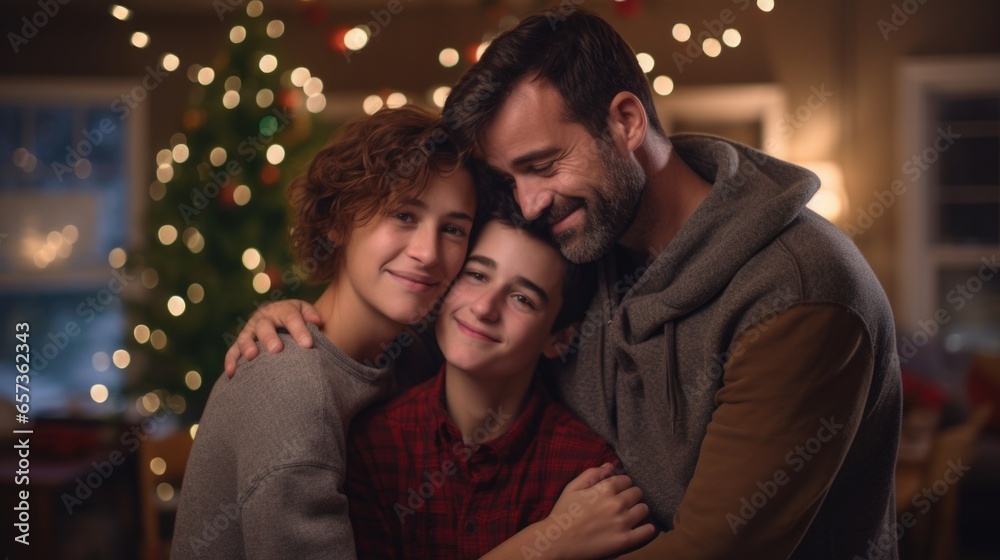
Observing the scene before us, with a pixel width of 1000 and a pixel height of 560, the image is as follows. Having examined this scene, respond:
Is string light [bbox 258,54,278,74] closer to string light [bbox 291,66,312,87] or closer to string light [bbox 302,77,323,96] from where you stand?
string light [bbox 291,66,312,87]

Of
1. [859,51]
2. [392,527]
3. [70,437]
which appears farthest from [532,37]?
[859,51]

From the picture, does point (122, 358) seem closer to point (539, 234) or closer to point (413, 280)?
point (413, 280)

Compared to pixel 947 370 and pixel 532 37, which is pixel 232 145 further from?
pixel 947 370

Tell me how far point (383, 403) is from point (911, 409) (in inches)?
120

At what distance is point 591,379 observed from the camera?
1.63 metres

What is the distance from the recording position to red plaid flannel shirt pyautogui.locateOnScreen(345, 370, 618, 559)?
1.51 meters

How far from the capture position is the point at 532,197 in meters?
1.53

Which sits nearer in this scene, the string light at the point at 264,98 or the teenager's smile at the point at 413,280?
the teenager's smile at the point at 413,280

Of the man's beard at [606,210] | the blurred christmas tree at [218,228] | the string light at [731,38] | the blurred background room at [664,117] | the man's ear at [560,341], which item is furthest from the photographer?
the blurred background room at [664,117]

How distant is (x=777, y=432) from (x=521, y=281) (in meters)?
0.54

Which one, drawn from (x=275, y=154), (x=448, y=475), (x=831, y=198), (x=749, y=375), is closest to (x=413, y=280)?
(x=448, y=475)

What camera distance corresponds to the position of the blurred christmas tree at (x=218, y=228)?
3.25m

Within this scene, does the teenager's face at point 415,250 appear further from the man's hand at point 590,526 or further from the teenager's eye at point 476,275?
the man's hand at point 590,526

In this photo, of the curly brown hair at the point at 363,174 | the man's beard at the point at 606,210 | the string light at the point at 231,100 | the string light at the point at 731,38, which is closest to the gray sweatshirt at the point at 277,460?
the curly brown hair at the point at 363,174
